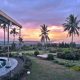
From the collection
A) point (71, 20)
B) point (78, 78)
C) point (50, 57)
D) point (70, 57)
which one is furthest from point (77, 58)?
point (71, 20)

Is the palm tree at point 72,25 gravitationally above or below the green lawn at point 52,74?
above

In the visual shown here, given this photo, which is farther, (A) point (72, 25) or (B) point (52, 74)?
(A) point (72, 25)

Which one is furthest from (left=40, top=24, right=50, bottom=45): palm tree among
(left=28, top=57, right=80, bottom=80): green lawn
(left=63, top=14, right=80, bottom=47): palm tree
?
(left=28, top=57, right=80, bottom=80): green lawn

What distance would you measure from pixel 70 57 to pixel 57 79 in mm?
21870

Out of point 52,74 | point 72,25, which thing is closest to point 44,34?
point 72,25

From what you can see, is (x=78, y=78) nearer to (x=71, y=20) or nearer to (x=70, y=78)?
(x=70, y=78)

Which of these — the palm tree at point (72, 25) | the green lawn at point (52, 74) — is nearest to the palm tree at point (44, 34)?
the palm tree at point (72, 25)

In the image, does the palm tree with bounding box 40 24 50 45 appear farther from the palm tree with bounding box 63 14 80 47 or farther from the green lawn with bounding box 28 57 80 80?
the green lawn with bounding box 28 57 80 80

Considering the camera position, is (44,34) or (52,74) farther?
(44,34)

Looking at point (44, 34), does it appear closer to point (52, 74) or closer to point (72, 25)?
point (72, 25)

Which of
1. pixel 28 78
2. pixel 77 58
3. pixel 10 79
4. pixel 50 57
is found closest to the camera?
pixel 10 79

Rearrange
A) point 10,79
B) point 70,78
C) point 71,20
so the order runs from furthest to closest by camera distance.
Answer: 1. point 71,20
2. point 70,78
3. point 10,79

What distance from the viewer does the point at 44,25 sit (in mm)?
79375

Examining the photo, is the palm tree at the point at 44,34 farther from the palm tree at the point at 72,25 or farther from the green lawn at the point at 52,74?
the green lawn at the point at 52,74
